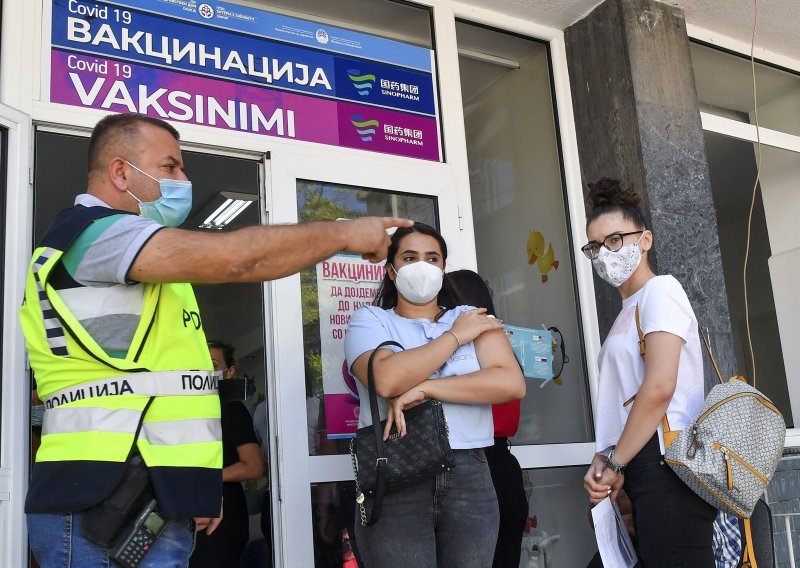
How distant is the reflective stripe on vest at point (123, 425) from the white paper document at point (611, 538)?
127 cm

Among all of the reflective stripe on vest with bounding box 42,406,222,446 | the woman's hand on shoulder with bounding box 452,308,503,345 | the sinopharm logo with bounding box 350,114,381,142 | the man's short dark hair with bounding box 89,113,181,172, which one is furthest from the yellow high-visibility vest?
the sinopharm logo with bounding box 350,114,381,142

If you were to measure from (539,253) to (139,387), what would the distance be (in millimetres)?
3196

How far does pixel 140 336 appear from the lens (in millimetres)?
1941

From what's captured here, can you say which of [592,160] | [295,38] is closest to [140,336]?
[295,38]

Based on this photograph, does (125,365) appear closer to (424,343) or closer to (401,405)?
(401,405)

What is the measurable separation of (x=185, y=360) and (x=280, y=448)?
1582mm

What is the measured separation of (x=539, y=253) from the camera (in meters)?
4.77

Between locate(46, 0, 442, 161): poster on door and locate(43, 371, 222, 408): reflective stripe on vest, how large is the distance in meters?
1.80

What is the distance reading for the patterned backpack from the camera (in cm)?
245

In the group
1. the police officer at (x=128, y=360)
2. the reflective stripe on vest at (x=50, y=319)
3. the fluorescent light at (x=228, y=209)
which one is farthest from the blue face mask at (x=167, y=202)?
the fluorescent light at (x=228, y=209)

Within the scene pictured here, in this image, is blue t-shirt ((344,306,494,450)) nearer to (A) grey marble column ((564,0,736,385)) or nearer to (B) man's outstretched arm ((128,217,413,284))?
(B) man's outstretched arm ((128,217,413,284))

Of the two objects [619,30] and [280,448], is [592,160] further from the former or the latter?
[280,448]

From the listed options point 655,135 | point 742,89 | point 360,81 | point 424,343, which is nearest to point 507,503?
point 424,343

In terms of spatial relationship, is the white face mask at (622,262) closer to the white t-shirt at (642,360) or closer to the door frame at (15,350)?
the white t-shirt at (642,360)
